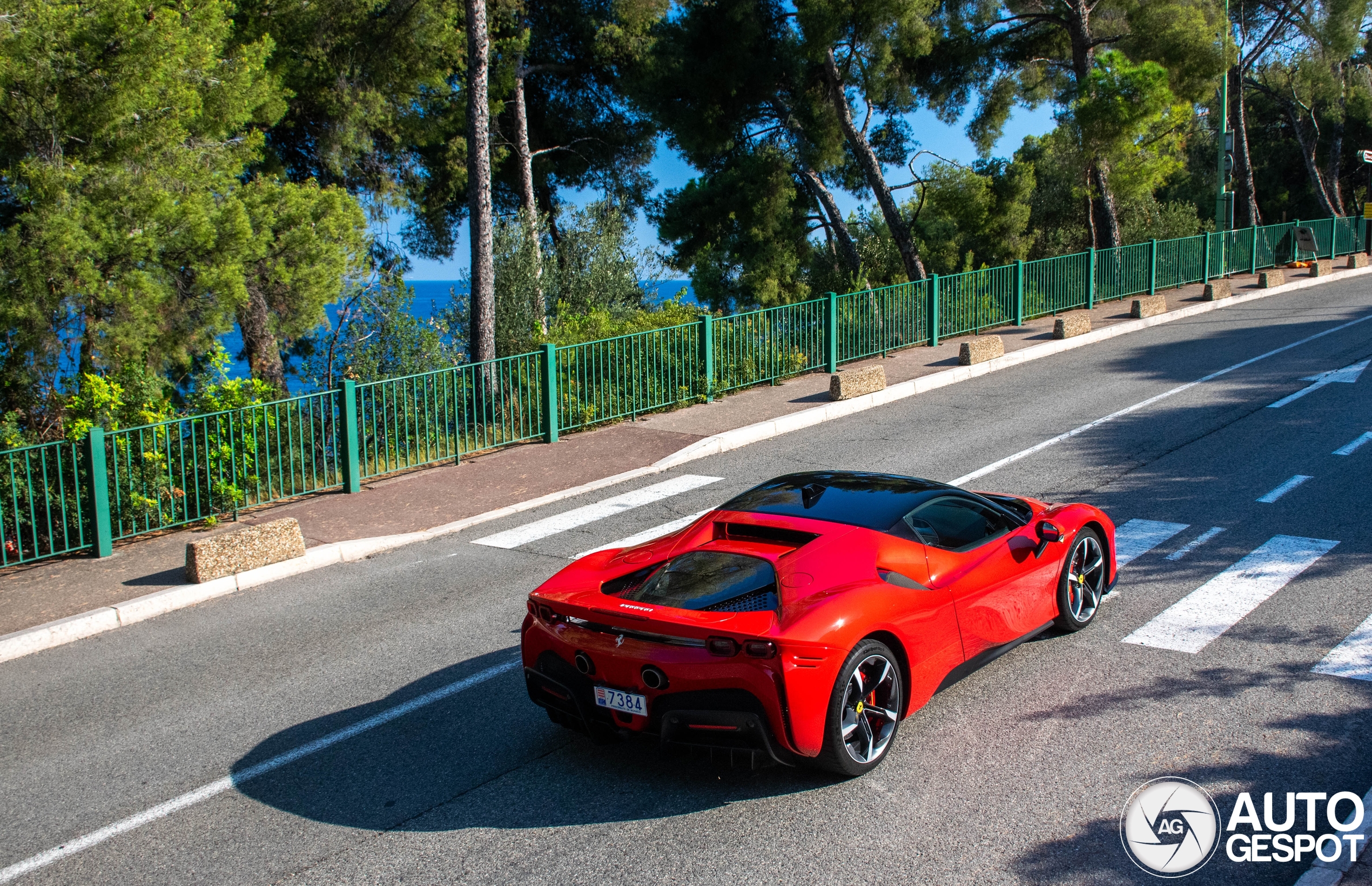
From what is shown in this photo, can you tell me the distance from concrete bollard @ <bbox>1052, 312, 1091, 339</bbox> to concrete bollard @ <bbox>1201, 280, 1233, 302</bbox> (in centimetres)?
558

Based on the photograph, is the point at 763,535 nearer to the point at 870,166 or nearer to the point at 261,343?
the point at 261,343

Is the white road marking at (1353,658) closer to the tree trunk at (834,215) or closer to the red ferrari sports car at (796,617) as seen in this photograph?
the red ferrari sports car at (796,617)

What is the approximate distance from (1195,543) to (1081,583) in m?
2.33

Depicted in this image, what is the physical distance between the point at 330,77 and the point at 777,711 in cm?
2312

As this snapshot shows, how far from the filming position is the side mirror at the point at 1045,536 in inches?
265

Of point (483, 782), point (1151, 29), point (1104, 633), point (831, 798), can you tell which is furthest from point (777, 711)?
point (1151, 29)

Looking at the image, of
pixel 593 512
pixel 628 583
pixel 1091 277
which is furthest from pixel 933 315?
pixel 628 583

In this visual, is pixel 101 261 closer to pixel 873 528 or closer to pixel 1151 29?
pixel 873 528

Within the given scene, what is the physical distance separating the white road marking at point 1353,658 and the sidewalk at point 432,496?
8143 mm

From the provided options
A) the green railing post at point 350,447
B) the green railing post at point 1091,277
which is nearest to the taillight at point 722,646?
the green railing post at point 350,447

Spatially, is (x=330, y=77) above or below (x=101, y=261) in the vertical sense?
above

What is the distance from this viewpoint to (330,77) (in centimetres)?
2436

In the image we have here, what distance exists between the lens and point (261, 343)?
22.4 m

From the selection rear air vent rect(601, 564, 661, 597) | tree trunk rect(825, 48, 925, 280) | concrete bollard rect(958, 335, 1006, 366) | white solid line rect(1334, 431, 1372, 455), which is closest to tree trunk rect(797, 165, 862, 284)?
tree trunk rect(825, 48, 925, 280)
